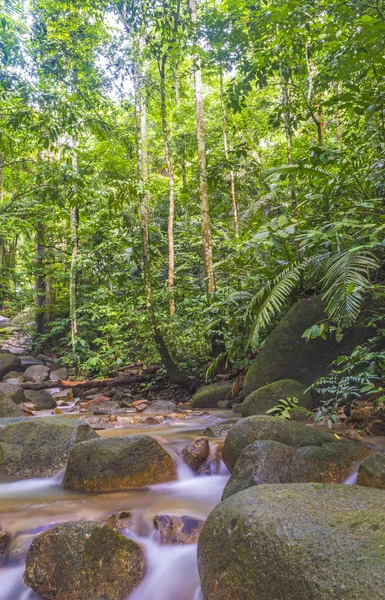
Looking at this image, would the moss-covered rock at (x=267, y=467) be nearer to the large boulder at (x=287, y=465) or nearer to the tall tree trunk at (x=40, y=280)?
the large boulder at (x=287, y=465)

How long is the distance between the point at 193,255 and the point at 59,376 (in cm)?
619

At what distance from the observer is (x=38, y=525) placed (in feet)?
9.79

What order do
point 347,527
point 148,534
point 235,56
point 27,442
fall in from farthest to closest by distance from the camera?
point 235,56, point 27,442, point 148,534, point 347,527

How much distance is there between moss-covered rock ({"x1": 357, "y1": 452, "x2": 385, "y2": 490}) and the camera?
2.99 metres

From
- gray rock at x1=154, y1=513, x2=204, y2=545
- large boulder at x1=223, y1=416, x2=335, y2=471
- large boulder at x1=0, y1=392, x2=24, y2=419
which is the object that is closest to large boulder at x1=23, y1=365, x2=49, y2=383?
large boulder at x1=0, y1=392, x2=24, y2=419

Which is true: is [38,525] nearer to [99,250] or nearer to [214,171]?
[214,171]

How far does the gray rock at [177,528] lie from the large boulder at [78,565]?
21.4 inches

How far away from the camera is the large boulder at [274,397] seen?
5652 mm

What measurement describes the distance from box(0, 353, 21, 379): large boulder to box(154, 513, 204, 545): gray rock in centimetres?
1129

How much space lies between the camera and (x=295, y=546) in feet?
6.10

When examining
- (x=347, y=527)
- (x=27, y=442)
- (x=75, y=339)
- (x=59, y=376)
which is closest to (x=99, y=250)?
A: (x=75, y=339)

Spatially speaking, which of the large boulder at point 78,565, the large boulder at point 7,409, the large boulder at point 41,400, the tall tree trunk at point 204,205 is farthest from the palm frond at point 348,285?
the large boulder at point 41,400

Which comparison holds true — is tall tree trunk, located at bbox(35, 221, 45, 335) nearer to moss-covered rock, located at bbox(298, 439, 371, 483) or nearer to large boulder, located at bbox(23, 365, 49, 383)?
large boulder, located at bbox(23, 365, 49, 383)

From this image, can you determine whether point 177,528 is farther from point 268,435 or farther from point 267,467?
point 268,435
